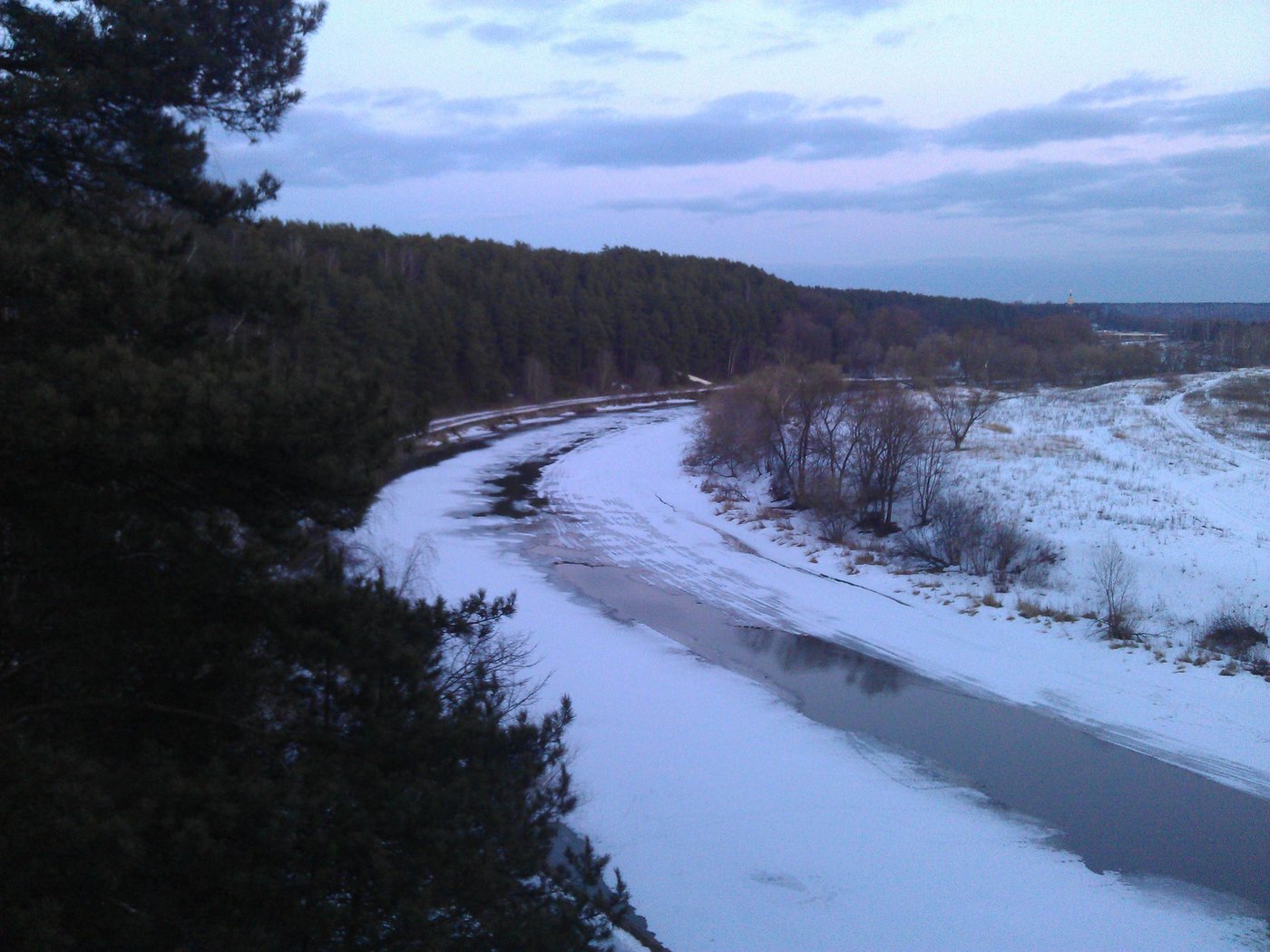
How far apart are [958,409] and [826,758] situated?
2598 centimetres

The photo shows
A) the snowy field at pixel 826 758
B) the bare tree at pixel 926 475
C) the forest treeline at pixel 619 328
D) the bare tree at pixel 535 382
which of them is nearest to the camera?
the snowy field at pixel 826 758

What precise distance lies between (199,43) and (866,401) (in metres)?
24.1

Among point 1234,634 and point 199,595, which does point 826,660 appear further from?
point 199,595

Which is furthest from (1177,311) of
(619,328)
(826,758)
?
(826,758)

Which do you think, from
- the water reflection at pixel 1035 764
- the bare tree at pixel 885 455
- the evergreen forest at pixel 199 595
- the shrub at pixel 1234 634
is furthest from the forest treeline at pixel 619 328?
the evergreen forest at pixel 199 595

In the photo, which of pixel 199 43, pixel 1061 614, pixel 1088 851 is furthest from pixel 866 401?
pixel 199 43

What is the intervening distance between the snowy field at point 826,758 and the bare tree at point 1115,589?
0.56 metres

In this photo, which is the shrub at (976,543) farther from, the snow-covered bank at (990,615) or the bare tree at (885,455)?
the bare tree at (885,455)

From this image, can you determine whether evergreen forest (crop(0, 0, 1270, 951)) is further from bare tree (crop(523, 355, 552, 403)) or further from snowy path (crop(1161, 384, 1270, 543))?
bare tree (crop(523, 355, 552, 403))

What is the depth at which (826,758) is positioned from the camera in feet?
40.1

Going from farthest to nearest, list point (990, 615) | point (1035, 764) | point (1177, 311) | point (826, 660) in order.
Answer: point (1177, 311)
point (990, 615)
point (826, 660)
point (1035, 764)

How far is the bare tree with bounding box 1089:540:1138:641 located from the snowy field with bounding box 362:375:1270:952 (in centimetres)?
56

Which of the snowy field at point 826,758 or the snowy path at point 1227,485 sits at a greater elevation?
the snowy path at point 1227,485

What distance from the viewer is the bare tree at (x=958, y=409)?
33.7m
